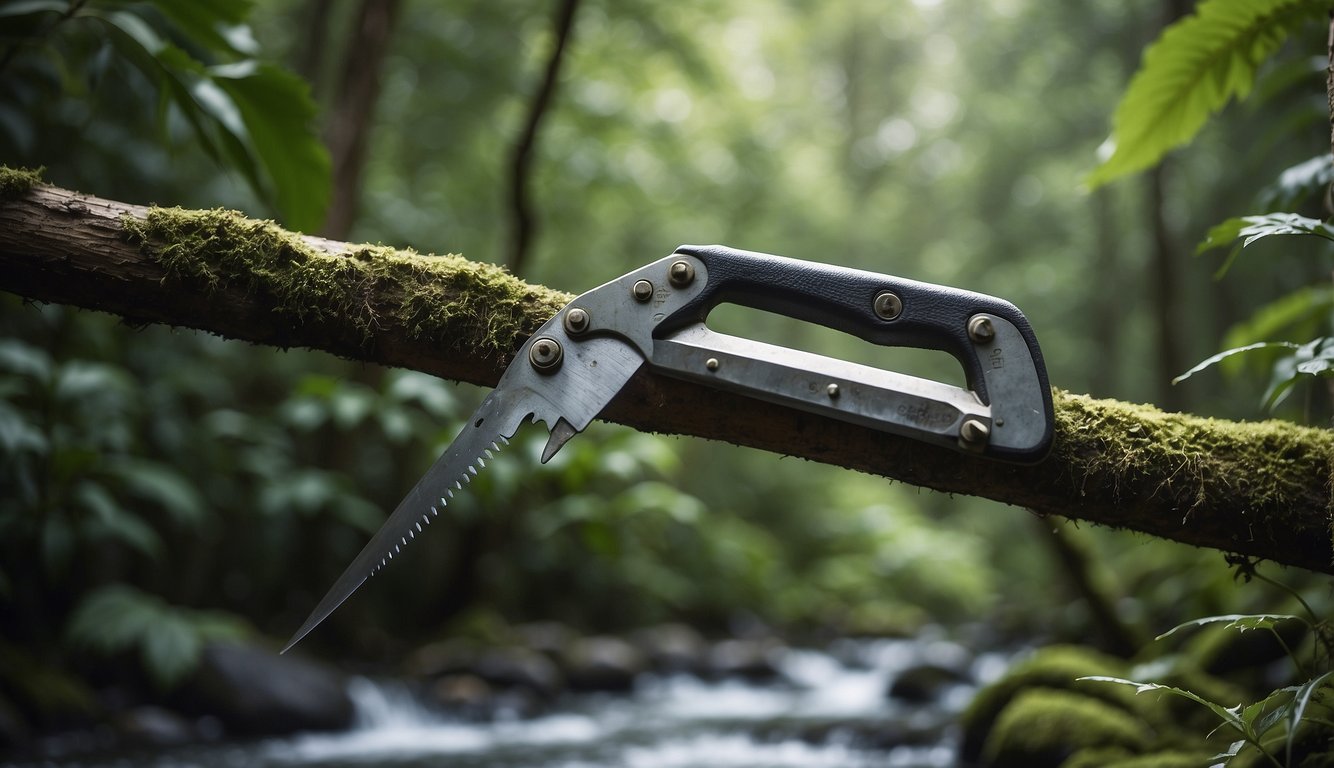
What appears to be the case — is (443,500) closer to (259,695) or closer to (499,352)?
(499,352)

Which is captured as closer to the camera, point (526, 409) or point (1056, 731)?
point (526, 409)

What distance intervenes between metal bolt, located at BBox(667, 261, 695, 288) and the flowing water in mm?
3386

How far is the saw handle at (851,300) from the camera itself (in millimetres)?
1667

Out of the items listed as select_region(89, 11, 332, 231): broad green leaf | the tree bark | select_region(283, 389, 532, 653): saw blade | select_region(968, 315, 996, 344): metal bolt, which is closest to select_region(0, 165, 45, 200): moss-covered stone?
the tree bark

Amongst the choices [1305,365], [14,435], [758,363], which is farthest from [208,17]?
[1305,365]

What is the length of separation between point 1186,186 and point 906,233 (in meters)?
4.70

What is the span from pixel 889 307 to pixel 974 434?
0.30 metres

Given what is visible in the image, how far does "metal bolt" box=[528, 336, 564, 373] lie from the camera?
1679mm

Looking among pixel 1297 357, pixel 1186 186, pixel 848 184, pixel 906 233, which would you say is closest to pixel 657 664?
pixel 1297 357

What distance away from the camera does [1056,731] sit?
141 inches

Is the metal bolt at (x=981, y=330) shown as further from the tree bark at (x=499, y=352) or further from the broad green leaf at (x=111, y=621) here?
the broad green leaf at (x=111, y=621)

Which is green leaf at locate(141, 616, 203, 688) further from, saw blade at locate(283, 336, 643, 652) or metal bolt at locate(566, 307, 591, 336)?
metal bolt at locate(566, 307, 591, 336)

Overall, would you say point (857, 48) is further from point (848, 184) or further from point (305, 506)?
point (305, 506)

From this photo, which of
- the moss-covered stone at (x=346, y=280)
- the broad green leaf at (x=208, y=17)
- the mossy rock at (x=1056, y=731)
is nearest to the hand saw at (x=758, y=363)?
the moss-covered stone at (x=346, y=280)
